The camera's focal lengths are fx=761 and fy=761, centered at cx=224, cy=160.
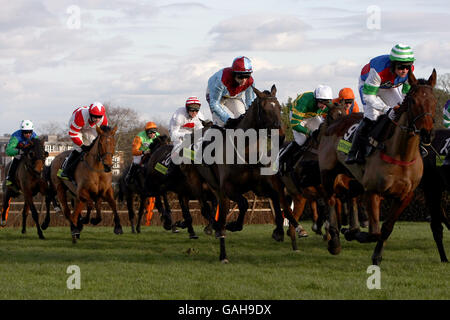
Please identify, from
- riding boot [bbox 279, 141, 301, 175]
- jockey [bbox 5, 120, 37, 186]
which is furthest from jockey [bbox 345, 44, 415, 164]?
jockey [bbox 5, 120, 37, 186]

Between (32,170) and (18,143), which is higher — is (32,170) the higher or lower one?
the lower one

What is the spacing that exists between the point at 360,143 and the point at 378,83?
32.3 inches

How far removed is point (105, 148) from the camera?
13.8m

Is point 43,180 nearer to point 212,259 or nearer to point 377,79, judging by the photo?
point 212,259

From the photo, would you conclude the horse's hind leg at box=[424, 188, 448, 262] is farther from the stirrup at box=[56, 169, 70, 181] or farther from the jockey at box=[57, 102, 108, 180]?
the stirrup at box=[56, 169, 70, 181]

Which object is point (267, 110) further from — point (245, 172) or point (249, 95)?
point (249, 95)

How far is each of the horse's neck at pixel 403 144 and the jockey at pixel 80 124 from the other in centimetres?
685

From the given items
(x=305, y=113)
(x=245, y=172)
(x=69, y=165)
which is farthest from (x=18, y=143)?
(x=245, y=172)

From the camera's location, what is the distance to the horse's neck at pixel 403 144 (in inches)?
346

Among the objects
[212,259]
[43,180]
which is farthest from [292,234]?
[43,180]

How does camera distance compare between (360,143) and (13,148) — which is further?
(13,148)

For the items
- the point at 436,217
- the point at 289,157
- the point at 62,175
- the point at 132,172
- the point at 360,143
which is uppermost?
the point at 360,143

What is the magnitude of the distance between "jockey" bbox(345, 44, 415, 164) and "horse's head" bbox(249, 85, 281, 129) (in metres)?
1.04

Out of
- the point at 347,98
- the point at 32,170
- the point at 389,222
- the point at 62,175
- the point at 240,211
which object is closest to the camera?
the point at 389,222
